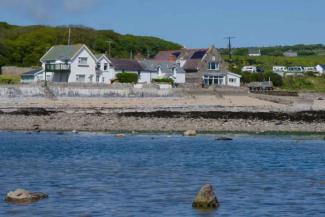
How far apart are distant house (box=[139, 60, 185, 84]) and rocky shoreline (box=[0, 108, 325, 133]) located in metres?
Result: 33.4

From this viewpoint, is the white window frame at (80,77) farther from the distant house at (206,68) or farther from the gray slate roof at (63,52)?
the distant house at (206,68)

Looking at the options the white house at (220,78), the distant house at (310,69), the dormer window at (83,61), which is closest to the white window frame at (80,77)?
the dormer window at (83,61)

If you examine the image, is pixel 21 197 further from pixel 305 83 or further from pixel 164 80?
pixel 305 83

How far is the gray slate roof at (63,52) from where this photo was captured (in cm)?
7368

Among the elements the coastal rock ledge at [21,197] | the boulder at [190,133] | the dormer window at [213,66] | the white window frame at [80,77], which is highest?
the dormer window at [213,66]

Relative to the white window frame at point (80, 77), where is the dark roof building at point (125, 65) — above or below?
above

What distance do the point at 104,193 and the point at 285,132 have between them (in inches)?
986

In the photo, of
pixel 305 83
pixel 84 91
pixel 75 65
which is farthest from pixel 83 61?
pixel 305 83

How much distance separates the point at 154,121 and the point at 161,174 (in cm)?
2188

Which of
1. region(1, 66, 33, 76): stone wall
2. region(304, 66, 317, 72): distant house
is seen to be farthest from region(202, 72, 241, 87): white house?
region(304, 66, 317, 72): distant house

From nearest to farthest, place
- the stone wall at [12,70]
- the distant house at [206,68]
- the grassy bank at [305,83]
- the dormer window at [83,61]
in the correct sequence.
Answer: the dormer window at [83,61], the stone wall at [12,70], the distant house at [206,68], the grassy bank at [305,83]

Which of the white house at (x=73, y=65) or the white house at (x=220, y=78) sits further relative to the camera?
the white house at (x=220, y=78)

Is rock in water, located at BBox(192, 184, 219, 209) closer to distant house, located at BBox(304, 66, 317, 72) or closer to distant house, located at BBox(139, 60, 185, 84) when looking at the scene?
distant house, located at BBox(139, 60, 185, 84)

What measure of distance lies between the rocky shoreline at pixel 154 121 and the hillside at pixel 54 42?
146 feet
